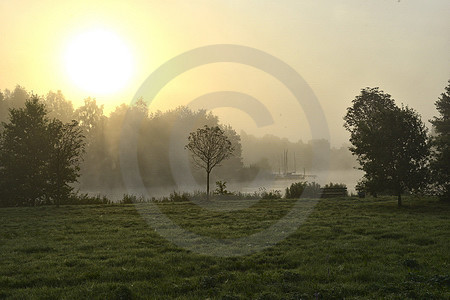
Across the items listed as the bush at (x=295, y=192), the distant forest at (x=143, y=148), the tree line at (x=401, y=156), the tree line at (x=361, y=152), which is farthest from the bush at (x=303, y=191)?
the distant forest at (x=143, y=148)

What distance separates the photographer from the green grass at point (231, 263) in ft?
33.8

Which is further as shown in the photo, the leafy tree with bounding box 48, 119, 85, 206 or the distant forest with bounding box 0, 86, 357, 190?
the distant forest with bounding box 0, 86, 357, 190

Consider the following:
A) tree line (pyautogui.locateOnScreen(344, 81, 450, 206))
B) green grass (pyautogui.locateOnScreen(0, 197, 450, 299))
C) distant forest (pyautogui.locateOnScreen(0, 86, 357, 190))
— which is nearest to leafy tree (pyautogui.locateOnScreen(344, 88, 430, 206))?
tree line (pyautogui.locateOnScreen(344, 81, 450, 206))

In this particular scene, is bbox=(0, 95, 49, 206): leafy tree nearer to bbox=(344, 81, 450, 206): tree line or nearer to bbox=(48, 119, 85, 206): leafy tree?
bbox=(48, 119, 85, 206): leafy tree

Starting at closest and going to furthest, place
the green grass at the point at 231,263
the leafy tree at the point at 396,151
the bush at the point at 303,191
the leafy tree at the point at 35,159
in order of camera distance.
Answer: the green grass at the point at 231,263
the leafy tree at the point at 396,151
the leafy tree at the point at 35,159
the bush at the point at 303,191

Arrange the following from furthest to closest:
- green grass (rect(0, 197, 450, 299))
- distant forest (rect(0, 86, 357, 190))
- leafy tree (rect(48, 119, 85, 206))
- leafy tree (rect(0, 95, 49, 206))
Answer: distant forest (rect(0, 86, 357, 190)) < leafy tree (rect(0, 95, 49, 206)) < leafy tree (rect(48, 119, 85, 206)) < green grass (rect(0, 197, 450, 299))

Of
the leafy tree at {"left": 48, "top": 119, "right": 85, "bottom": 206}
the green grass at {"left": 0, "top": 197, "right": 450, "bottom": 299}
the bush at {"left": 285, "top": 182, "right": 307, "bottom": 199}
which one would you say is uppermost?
the leafy tree at {"left": 48, "top": 119, "right": 85, "bottom": 206}

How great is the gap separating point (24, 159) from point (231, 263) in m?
33.9

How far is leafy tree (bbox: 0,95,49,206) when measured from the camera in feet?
126

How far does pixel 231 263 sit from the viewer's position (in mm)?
13344

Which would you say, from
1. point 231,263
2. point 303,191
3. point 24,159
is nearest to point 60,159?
point 24,159

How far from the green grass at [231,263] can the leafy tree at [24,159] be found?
1748 cm

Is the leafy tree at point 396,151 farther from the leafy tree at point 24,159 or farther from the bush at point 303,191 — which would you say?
the leafy tree at point 24,159

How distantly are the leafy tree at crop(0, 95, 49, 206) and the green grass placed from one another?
1748 centimetres
